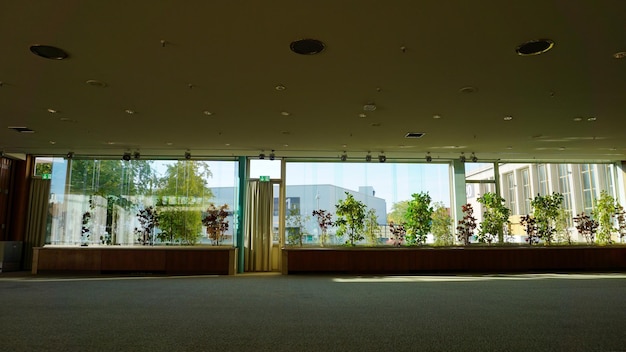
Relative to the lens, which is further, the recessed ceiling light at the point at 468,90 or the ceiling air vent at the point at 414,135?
the ceiling air vent at the point at 414,135

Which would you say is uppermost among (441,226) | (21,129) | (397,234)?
(21,129)

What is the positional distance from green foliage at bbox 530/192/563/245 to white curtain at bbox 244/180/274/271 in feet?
25.1

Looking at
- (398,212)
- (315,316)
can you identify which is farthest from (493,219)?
(315,316)

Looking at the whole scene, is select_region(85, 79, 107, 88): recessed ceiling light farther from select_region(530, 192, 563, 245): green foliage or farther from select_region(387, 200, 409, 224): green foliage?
select_region(530, 192, 563, 245): green foliage

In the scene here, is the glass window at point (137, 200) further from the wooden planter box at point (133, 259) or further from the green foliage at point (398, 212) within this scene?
the green foliage at point (398, 212)

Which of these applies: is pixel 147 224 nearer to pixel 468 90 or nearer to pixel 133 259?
pixel 133 259

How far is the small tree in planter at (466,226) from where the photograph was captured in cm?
1186

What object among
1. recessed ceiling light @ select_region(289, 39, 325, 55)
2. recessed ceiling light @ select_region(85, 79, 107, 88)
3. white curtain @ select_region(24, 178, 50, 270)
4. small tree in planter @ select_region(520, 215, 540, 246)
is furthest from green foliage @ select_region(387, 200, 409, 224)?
white curtain @ select_region(24, 178, 50, 270)

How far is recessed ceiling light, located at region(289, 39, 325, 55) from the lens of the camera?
4632mm

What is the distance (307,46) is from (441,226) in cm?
872

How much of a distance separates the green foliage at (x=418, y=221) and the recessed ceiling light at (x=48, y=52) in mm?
9231

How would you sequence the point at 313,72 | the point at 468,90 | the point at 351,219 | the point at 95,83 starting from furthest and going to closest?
the point at 351,219 → the point at 468,90 → the point at 95,83 → the point at 313,72

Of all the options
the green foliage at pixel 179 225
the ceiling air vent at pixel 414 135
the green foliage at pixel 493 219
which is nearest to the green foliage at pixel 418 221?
the green foliage at pixel 493 219

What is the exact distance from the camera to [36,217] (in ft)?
38.4
